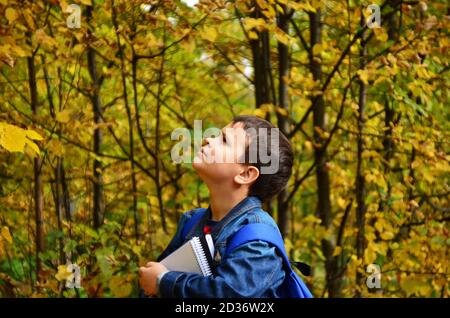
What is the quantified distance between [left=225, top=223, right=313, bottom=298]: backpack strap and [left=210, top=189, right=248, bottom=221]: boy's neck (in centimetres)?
21

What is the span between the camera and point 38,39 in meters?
3.48

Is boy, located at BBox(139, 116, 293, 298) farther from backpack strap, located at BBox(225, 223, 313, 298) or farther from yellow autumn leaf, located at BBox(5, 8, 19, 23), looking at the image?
yellow autumn leaf, located at BBox(5, 8, 19, 23)

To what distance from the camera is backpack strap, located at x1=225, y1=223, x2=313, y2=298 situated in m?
2.14

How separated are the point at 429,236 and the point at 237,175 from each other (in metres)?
2.53

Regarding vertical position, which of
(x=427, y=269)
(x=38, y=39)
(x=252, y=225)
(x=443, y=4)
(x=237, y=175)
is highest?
(x=443, y=4)

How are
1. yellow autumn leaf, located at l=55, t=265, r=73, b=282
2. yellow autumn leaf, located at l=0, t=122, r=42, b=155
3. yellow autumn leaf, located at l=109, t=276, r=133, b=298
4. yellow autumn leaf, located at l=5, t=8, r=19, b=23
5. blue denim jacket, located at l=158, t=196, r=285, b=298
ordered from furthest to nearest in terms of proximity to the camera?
yellow autumn leaf, located at l=109, t=276, r=133, b=298
yellow autumn leaf, located at l=55, t=265, r=73, b=282
yellow autumn leaf, located at l=5, t=8, r=19, b=23
yellow autumn leaf, located at l=0, t=122, r=42, b=155
blue denim jacket, located at l=158, t=196, r=285, b=298

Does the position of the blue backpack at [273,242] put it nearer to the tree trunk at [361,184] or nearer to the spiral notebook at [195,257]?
the spiral notebook at [195,257]

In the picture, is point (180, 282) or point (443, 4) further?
point (443, 4)

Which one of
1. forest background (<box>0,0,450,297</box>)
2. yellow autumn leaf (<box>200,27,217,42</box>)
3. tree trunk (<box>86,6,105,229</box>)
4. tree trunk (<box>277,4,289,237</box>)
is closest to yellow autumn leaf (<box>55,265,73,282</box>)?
forest background (<box>0,0,450,297</box>)

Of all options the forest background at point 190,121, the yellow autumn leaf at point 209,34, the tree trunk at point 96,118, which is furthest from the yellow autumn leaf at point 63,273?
the yellow autumn leaf at point 209,34

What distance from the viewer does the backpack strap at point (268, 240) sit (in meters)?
2.14
